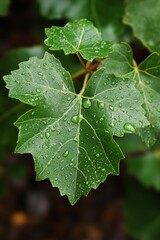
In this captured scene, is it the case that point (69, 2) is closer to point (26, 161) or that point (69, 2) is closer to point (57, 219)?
point (26, 161)

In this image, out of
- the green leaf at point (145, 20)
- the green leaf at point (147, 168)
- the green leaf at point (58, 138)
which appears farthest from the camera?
the green leaf at point (147, 168)

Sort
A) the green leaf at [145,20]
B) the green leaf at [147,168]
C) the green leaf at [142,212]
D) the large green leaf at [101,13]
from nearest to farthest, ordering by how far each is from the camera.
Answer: the green leaf at [145,20], the large green leaf at [101,13], the green leaf at [147,168], the green leaf at [142,212]

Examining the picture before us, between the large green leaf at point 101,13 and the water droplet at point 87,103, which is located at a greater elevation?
the water droplet at point 87,103

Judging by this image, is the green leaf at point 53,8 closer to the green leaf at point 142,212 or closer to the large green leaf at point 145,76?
the large green leaf at point 145,76

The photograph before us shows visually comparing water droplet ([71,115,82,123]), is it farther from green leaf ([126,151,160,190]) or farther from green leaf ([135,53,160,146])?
green leaf ([126,151,160,190])

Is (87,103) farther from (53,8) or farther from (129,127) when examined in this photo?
(53,8)

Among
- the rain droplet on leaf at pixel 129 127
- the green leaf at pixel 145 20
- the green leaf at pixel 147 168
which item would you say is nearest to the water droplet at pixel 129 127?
the rain droplet on leaf at pixel 129 127
